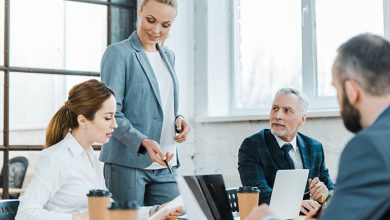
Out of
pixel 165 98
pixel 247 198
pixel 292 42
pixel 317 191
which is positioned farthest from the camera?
pixel 292 42

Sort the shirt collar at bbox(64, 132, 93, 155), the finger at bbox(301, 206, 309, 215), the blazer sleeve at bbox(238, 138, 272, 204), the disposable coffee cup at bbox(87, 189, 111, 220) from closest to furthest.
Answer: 1. the disposable coffee cup at bbox(87, 189, 111, 220)
2. the shirt collar at bbox(64, 132, 93, 155)
3. the finger at bbox(301, 206, 309, 215)
4. the blazer sleeve at bbox(238, 138, 272, 204)

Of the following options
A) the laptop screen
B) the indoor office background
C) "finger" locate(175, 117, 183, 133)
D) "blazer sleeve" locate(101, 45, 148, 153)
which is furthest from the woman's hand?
the indoor office background

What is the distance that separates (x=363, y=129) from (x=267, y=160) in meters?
1.55

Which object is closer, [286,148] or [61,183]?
[61,183]

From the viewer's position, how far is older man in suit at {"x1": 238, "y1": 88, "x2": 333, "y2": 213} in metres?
2.83

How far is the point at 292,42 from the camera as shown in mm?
3916

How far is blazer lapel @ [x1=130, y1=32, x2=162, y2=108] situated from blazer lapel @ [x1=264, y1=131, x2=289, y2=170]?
56 centimetres

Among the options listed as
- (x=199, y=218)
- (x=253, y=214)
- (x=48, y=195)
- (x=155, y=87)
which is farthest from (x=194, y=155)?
(x=253, y=214)

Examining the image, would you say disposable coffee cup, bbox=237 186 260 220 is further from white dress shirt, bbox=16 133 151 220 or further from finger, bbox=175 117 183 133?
finger, bbox=175 117 183 133

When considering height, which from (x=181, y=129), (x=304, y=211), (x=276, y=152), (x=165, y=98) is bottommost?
(x=304, y=211)

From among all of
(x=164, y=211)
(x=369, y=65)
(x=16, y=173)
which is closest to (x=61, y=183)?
(x=164, y=211)

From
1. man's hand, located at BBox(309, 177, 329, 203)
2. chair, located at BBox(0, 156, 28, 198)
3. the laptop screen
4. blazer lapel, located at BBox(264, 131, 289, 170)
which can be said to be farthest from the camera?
chair, located at BBox(0, 156, 28, 198)

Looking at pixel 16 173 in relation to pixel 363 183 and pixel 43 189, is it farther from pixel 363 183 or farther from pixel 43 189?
pixel 363 183

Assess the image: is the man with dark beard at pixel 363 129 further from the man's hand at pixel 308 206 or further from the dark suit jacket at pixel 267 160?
the dark suit jacket at pixel 267 160
